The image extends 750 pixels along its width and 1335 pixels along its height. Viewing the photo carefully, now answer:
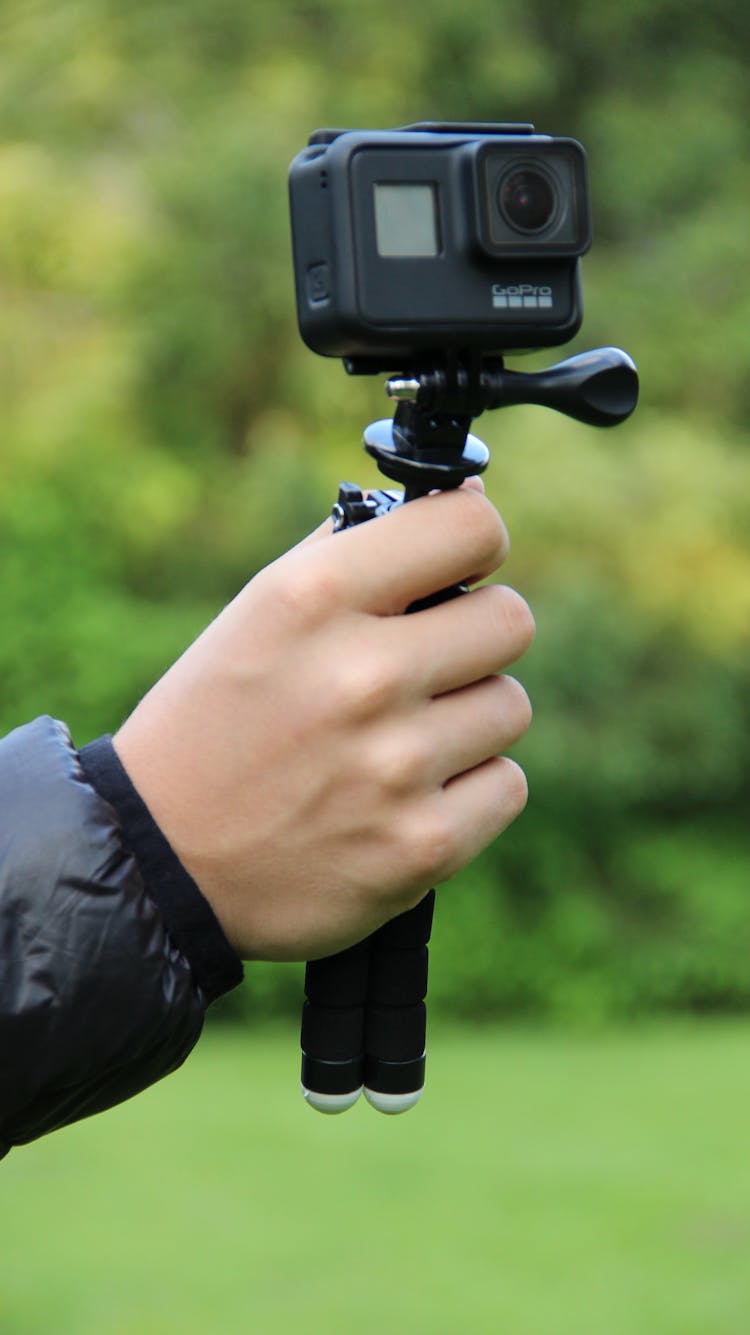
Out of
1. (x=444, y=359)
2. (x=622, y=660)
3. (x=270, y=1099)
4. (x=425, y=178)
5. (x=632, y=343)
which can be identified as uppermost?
(x=425, y=178)

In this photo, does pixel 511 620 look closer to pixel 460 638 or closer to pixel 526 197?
pixel 460 638

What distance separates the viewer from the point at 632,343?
7.70 meters

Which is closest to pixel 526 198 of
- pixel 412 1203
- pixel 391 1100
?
pixel 391 1100

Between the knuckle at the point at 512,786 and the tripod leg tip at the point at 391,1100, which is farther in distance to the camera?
the tripod leg tip at the point at 391,1100

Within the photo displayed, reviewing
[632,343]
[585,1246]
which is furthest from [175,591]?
[585,1246]

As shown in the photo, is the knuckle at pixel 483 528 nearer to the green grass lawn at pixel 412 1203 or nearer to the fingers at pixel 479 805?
the fingers at pixel 479 805

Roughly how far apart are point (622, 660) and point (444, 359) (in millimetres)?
6103

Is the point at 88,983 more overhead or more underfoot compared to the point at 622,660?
more overhead

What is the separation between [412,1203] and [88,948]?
476cm

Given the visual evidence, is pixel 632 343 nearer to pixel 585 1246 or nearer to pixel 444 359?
pixel 585 1246

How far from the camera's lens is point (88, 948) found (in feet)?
2.90

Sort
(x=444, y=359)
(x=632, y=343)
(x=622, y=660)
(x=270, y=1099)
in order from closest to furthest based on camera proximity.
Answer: (x=444, y=359) < (x=270, y=1099) < (x=622, y=660) < (x=632, y=343)

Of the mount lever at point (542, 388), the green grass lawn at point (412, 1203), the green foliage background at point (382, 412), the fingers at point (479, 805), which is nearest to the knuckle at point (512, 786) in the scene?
the fingers at point (479, 805)

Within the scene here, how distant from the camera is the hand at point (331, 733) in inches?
34.8
